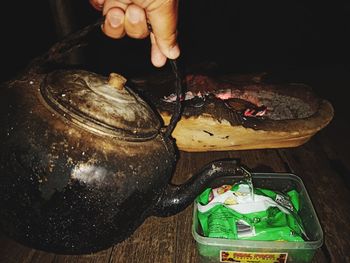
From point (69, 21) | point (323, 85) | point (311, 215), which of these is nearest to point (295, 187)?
point (311, 215)

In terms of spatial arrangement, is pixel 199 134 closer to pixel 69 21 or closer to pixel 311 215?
pixel 311 215

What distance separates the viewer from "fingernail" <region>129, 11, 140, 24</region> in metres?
1.04

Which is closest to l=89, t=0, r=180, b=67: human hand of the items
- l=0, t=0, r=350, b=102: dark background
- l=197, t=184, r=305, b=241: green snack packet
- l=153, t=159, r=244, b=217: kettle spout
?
l=153, t=159, r=244, b=217: kettle spout

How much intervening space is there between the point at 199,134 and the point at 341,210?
2.67 feet

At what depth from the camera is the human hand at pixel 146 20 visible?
98cm

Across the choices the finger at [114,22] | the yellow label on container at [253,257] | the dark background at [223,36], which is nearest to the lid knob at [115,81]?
the finger at [114,22]

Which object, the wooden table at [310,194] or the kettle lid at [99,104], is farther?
the wooden table at [310,194]

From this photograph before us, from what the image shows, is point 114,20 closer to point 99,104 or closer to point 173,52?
point 173,52

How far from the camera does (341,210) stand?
143 centimetres

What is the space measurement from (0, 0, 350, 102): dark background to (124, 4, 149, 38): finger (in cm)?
273

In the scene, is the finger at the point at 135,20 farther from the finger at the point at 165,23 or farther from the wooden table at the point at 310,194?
the wooden table at the point at 310,194

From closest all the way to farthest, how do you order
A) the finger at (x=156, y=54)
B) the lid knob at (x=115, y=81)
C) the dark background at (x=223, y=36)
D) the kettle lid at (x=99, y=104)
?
the kettle lid at (x=99, y=104), the lid knob at (x=115, y=81), the finger at (x=156, y=54), the dark background at (x=223, y=36)

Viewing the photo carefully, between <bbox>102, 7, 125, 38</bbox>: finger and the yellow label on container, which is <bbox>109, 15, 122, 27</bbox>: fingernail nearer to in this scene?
<bbox>102, 7, 125, 38</bbox>: finger

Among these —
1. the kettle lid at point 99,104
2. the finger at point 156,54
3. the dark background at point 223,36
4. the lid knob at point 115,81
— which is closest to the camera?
the kettle lid at point 99,104
